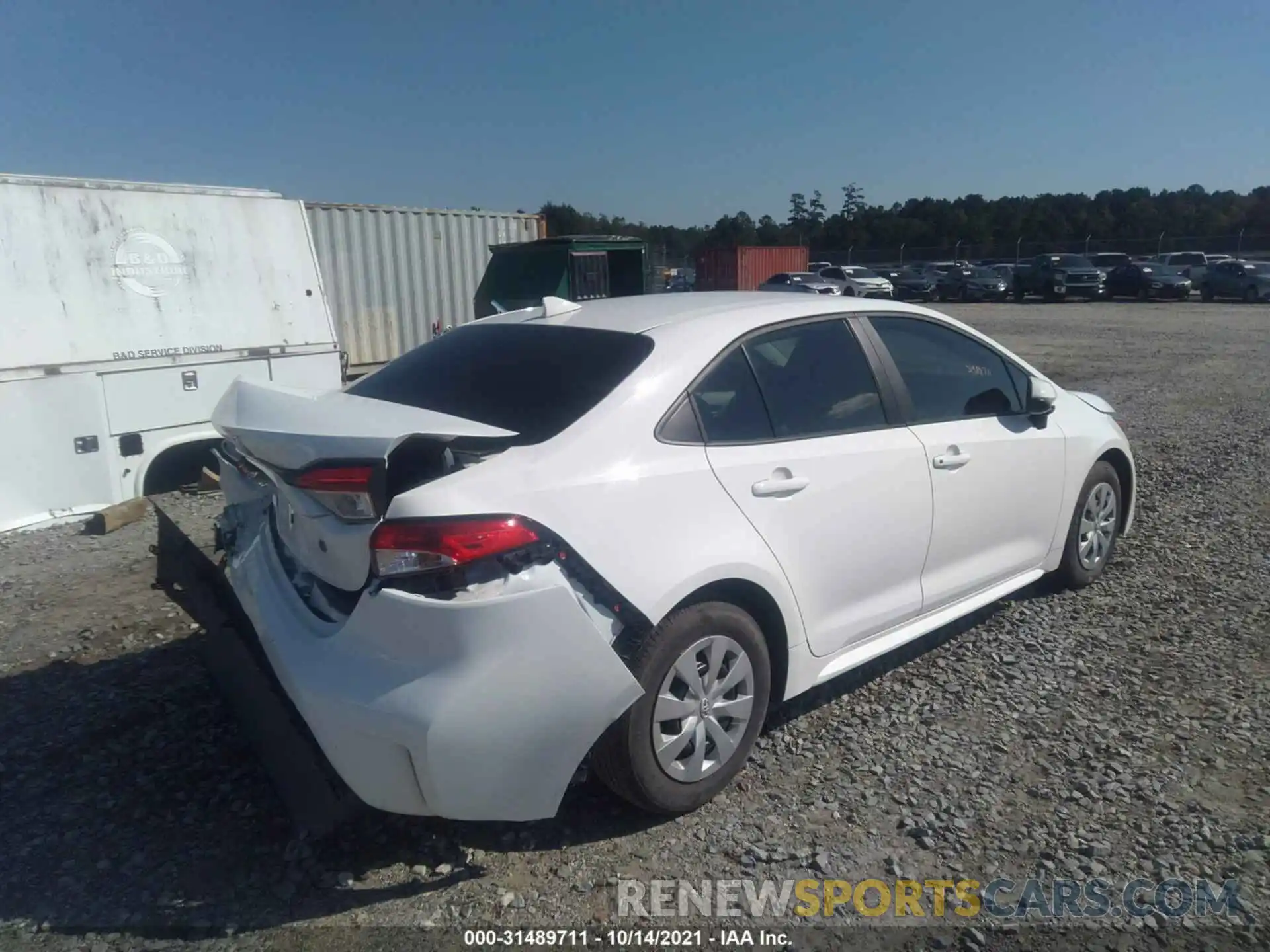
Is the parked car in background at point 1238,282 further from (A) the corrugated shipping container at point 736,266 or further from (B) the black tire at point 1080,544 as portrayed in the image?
(B) the black tire at point 1080,544

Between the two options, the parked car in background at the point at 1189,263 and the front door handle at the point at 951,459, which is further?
the parked car in background at the point at 1189,263

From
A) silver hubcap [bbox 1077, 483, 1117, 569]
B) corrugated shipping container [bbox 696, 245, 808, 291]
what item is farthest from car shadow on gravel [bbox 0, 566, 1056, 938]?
corrugated shipping container [bbox 696, 245, 808, 291]

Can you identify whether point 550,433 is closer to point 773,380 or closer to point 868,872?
point 773,380

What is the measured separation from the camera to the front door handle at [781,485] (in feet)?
10.5

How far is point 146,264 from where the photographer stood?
6.89 meters

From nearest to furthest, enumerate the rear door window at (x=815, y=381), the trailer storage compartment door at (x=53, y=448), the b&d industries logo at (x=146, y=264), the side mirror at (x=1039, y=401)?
the rear door window at (x=815, y=381)
the side mirror at (x=1039, y=401)
the trailer storage compartment door at (x=53, y=448)
the b&d industries logo at (x=146, y=264)

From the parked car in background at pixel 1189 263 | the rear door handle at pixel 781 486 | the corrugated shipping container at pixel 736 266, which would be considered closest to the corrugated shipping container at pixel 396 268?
the rear door handle at pixel 781 486

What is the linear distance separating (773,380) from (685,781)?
4.80 ft

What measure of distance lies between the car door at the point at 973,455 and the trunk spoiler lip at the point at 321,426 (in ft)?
→ 6.38

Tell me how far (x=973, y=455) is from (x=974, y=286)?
129ft

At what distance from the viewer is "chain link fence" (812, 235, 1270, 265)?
1912 inches

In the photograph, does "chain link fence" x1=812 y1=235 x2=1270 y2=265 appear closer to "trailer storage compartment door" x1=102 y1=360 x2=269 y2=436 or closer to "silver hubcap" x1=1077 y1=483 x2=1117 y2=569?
"silver hubcap" x1=1077 y1=483 x2=1117 y2=569

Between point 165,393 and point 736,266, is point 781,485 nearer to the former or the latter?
point 165,393

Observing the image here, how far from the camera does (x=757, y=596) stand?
3197 millimetres
